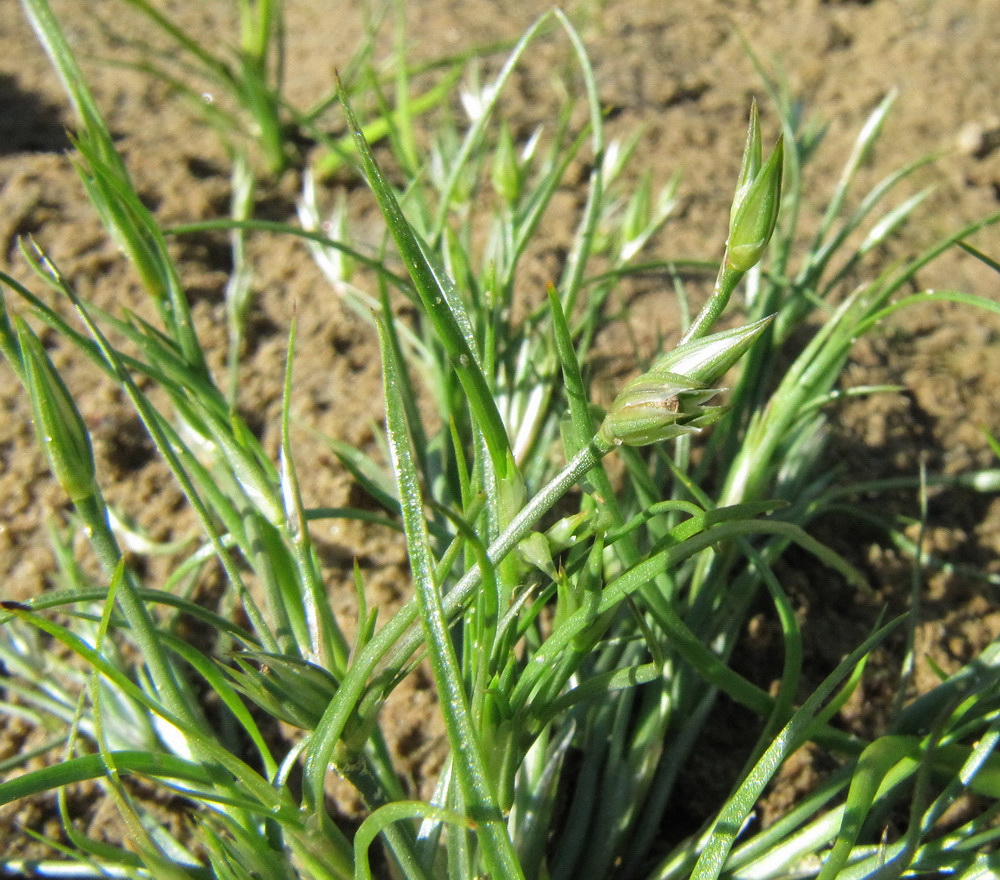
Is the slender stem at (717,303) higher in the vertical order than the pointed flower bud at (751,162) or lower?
lower

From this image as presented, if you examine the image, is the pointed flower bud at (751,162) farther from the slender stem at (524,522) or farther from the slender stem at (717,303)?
the slender stem at (524,522)

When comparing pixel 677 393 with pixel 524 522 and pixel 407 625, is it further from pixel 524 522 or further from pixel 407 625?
pixel 407 625

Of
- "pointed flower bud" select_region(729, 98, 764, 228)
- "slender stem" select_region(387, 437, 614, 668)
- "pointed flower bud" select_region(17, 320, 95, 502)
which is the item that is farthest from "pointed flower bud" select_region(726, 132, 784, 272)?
"pointed flower bud" select_region(17, 320, 95, 502)

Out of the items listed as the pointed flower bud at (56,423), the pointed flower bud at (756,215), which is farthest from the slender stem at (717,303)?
the pointed flower bud at (56,423)

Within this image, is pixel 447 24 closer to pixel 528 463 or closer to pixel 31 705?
pixel 528 463

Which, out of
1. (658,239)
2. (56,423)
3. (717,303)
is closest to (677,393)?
(717,303)

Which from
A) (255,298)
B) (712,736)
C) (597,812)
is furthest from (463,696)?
(255,298)
